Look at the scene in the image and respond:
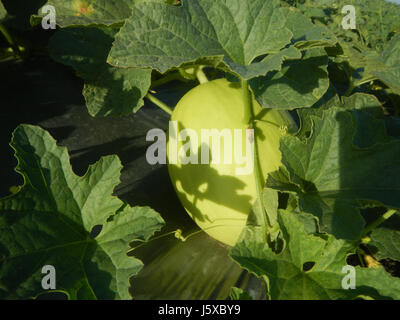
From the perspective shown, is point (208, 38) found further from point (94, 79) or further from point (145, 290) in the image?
point (145, 290)

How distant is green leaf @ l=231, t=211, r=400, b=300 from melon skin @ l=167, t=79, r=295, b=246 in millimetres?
185

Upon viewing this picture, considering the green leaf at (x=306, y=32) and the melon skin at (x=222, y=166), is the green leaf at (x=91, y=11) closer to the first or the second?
the melon skin at (x=222, y=166)

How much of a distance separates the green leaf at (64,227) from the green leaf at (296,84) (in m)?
0.38

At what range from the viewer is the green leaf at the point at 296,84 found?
88 centimetres

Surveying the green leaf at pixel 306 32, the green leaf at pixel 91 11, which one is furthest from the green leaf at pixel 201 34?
the green leaf at pixel 91 11

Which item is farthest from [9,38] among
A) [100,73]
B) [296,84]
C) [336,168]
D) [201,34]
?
[336,168]

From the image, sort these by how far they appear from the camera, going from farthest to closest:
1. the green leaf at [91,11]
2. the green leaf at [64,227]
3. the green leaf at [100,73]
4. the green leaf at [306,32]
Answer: the green leaf at [100,73] → the green leaf at [91,11] → the green leaf at [306,32] → the green leaf at [64,227]

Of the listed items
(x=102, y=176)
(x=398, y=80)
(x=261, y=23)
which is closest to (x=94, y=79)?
(x=102, y=176)

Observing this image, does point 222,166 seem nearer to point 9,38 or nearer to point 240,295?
point 240,295

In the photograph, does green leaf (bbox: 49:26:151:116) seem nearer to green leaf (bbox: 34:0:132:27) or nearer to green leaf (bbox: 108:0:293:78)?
green leaf (bbox: 34:0:132:27)

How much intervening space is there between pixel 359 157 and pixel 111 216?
531 millimetres

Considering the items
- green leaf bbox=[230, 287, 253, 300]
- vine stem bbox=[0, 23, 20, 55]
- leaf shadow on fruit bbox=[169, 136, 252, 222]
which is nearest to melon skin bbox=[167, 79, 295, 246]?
leaf shadow on fruit bbox=[169, 136, 252, 222]

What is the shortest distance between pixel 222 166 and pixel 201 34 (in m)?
0.31

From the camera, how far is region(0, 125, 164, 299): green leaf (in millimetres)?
682
